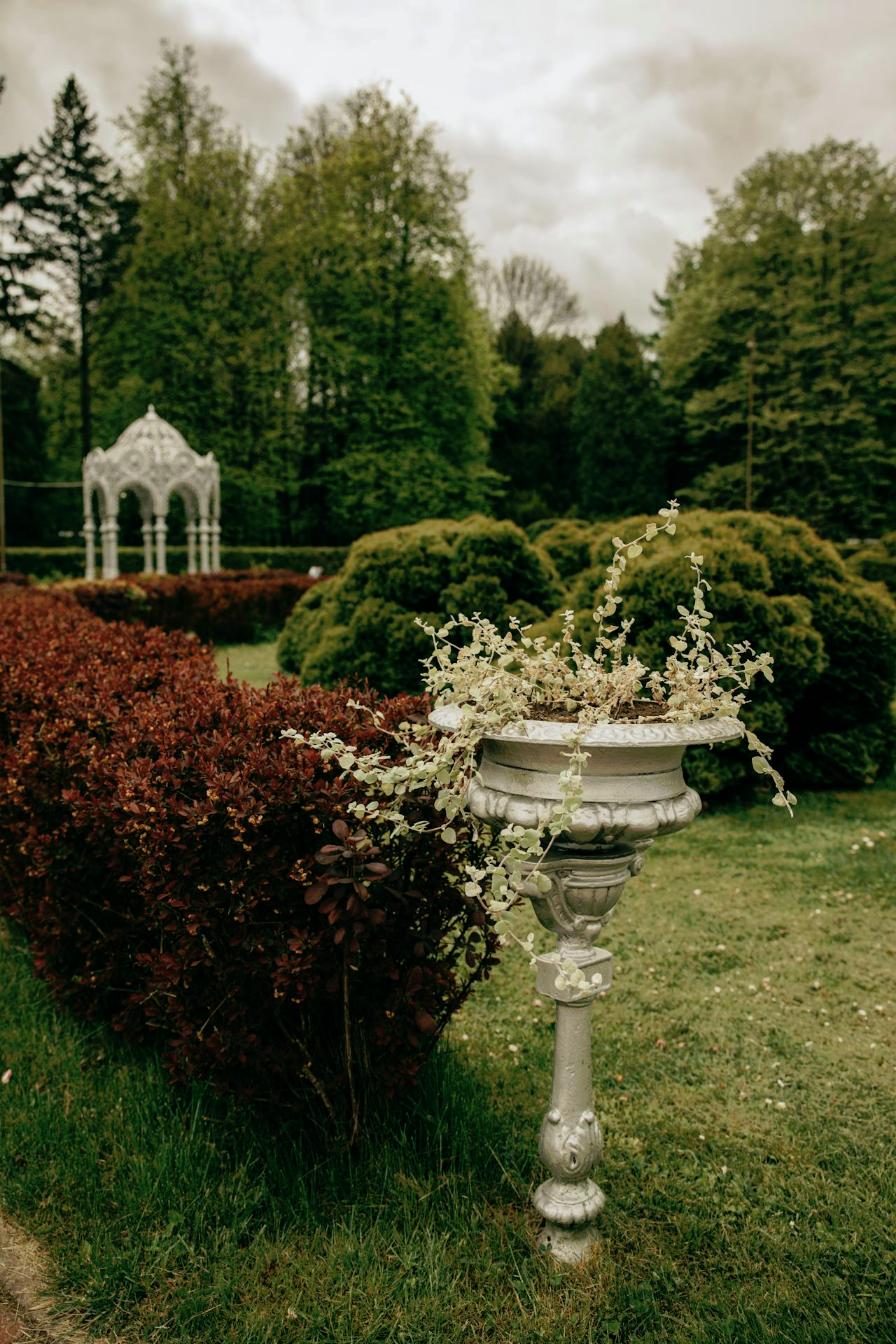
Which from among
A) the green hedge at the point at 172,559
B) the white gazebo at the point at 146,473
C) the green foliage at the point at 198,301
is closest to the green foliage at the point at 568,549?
the white gazebo at the point at 146,473

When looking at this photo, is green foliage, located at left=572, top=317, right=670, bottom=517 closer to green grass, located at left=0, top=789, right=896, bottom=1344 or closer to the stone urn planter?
green grass, located at left=0, top=789, right=896, bottom=1344

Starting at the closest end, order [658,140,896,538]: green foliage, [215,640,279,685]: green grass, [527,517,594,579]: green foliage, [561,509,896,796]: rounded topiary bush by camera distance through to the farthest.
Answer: [561,509,896,796]: rounded topiary bush, [215,640,279,685]: green grass, [527,517,594,579]: green foliage, [658,140,896,538]: green foliage

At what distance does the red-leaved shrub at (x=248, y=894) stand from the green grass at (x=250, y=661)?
24.5ft

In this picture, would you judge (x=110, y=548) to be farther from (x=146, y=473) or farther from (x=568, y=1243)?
(x=568, y=1243)

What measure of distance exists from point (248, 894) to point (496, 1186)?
1.08 m

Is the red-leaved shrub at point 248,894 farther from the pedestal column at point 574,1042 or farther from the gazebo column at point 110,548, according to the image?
the gazebo column at point 110,548

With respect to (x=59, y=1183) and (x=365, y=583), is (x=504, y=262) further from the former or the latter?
(x=59, y=1183)

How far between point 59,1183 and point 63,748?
1370 mm

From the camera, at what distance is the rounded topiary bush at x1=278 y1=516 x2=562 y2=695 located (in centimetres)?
798

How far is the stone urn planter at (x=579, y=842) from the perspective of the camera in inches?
75.6

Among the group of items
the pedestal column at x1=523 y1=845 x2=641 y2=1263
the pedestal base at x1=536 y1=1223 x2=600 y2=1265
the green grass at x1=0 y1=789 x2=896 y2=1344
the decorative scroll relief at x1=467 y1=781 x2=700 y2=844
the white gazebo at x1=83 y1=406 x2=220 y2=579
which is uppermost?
the white gazebo at x1=83 y1=406 x2=220 y2=579

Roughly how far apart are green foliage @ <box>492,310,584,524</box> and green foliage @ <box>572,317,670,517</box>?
9.18ft

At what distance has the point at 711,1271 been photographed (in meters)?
2.30

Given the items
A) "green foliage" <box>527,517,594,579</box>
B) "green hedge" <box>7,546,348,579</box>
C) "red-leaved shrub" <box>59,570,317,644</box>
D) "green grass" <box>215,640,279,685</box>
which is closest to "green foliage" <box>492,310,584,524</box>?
"green hedge" <box>7,546,348,579</box>
